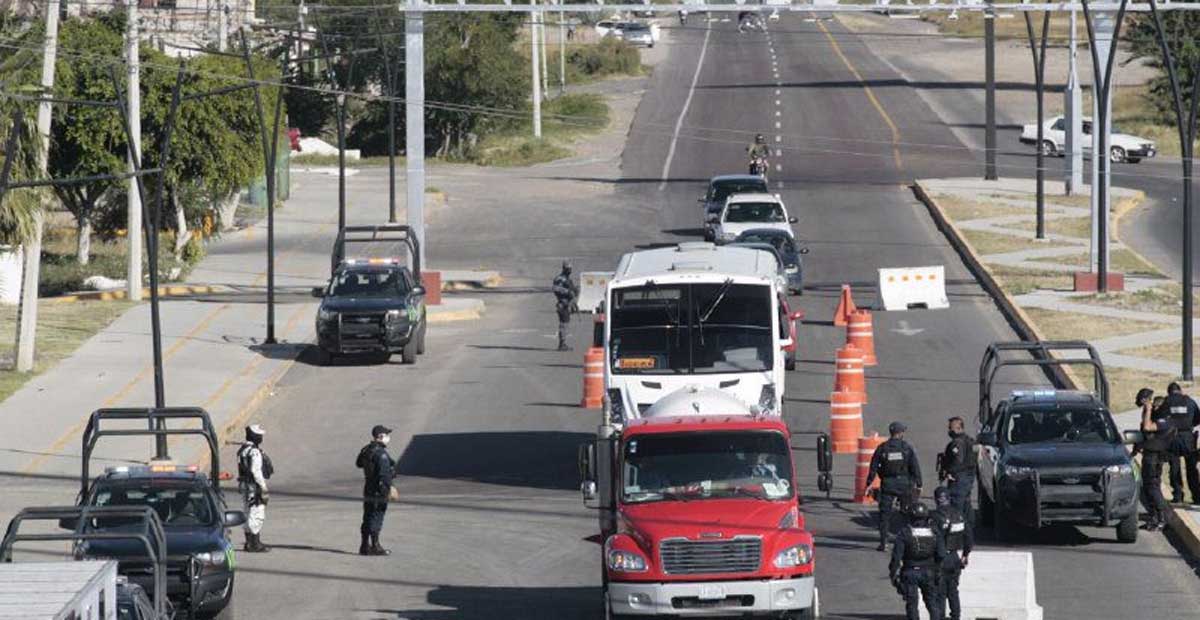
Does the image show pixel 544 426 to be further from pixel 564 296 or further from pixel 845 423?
pixel 564 296

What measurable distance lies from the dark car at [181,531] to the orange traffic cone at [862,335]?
18.6 metres

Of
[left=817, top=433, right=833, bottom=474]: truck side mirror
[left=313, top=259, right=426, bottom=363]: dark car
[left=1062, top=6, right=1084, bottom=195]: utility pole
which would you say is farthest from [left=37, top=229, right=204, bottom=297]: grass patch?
[left=817, top=433, right=833, bottom=474]: truck side mirror

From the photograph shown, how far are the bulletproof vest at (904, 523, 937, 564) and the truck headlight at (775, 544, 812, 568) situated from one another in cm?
95

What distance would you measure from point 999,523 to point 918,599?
5.45 metres

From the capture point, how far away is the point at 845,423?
31250 millimetres

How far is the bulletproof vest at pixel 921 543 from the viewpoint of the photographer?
19.9 m

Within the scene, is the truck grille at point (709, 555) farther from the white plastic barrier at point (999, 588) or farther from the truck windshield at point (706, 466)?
the white plastic barrier at point (999, 588)

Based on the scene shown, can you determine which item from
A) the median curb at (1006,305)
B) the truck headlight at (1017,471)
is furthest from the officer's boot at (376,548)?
the median curb at (1006,305)

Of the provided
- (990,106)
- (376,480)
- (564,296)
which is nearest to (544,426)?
(564,296)

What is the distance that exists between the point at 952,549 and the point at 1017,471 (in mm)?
5244

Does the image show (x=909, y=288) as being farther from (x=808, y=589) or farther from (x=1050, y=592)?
(x=808, y=589)

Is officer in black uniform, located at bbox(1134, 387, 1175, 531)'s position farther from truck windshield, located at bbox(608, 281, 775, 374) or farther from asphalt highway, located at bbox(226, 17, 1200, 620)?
truck windshield, located at bbox(608, 281, 775, 374)

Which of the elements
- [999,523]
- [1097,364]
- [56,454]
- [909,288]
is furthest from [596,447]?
[909,288]

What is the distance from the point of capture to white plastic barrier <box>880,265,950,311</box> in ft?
152
